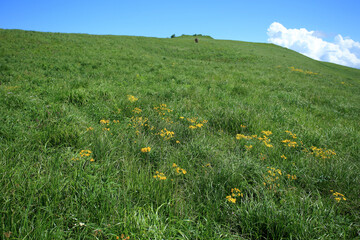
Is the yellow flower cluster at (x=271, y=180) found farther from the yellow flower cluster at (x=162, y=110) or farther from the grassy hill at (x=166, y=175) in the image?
the yellow flower cluster at (x=162, y=110)

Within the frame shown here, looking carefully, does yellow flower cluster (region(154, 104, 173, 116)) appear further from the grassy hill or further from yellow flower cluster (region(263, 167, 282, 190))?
yellow flower cluster (region(263, 167, 282, 190))

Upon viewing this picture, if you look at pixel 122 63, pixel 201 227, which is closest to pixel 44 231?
pixel 201 227

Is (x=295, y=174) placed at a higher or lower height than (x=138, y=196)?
higher

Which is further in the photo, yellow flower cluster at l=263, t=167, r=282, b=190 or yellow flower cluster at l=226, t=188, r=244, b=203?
yellow flower cluster at l=263, t=167, r=282, b=190

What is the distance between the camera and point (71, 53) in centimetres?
1559

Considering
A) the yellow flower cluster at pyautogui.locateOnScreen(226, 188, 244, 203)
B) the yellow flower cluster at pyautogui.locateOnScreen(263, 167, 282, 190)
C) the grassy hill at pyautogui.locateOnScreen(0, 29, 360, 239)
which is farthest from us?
the yellow flower cluster at pyautogui.locateOnScreen(263, 167, 282, 190)

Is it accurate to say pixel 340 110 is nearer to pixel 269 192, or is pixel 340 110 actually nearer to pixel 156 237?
pixel 269 192

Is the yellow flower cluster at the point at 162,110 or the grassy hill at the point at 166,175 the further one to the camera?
the yellow flower cluster at the point at 162,110

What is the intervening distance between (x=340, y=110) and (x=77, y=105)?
1116 cm

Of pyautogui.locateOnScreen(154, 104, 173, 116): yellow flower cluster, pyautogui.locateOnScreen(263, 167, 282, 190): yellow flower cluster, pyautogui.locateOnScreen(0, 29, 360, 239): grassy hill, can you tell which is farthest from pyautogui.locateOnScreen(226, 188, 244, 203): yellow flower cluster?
pyautogui.locateOnScreen(154, 104, 173, 116): yellow flower cluster

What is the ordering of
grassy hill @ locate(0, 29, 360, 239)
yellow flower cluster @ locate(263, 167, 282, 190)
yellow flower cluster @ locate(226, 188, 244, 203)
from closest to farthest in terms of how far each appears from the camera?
grassy hill @ locate(0, 29, 360, 239) → yellow flower cluster @ locate(226, 188, 244, 203) → yellow flower cluster @ locate(263, 167, 282, 190)

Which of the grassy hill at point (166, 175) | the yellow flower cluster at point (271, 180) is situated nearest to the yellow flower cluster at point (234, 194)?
the grassy hill at point (166, 175)

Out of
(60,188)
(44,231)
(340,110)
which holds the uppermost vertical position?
(340,110)

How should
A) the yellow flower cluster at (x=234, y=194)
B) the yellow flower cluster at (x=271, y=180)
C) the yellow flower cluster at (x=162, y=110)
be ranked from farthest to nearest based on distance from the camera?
the yellow flower cluster at (x=162, y=110) → the yellow flower cluster at (x=271, y=180) → the yellow flower cluster at (x=234, y=194)
